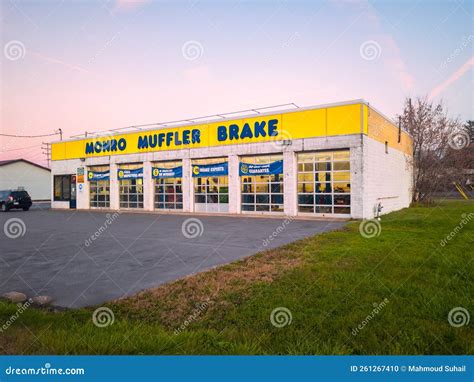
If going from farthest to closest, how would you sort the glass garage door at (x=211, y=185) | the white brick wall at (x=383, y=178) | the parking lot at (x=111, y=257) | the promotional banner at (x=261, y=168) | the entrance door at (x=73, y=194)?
the entrance door at (x=73, y=194)
the glass garage door at (x=211, y=185)
the promotional banner at (x=261, y=168)
the white brick wall at (x=383, y=178)
the parking lot at (x=111, y=257)


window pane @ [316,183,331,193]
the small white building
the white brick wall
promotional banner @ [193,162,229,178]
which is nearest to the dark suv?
promotional banner @ [193,162,229,178]

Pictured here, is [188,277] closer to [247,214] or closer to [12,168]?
[247,214]

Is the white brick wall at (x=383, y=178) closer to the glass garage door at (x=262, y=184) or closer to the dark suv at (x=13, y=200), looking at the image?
the glass garage door at (x=262, y=184)

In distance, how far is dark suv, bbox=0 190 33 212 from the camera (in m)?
29.4

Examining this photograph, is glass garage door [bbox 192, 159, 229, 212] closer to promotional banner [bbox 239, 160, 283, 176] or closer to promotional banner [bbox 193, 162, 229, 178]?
promotional banner [bbox 193, 162, 229, 178]

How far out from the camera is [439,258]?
7.88 metres

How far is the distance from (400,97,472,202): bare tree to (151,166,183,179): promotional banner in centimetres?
2061

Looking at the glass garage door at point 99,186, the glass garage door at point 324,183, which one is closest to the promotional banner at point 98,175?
the glass garage door at point 99,186

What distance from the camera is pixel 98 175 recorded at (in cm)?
2958

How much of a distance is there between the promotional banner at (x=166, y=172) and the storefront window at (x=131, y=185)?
1.48 meters

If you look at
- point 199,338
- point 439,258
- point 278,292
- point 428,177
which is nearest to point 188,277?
point 278,292

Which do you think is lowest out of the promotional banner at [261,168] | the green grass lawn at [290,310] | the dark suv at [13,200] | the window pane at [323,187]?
the green grass lawn at [290,310]

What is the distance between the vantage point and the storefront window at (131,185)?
89.0 ft

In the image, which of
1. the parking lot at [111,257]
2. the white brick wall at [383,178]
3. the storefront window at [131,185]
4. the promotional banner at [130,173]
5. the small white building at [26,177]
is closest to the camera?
the parking lot at [111,257]
